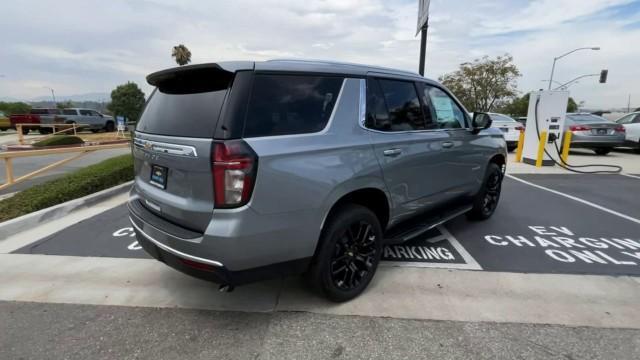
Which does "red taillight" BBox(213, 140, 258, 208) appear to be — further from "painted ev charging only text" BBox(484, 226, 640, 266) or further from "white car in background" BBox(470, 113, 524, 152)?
"white car in background" BBox(470, 113, 524, 152)

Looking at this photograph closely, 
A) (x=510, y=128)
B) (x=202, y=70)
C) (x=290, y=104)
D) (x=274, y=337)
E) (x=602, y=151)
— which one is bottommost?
(x=274, y=337)

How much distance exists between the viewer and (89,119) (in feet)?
84.1

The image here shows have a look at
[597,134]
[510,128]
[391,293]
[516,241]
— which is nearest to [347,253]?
[391,293]

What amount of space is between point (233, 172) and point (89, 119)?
95.5ft

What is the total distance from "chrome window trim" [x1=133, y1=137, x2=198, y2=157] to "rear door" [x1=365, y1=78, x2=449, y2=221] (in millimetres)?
1386

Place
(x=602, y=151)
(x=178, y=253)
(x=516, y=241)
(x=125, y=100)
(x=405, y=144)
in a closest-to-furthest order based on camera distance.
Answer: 1. (x=178, y=253)
2. (x=405, y=144)
3. (x=516, y=241)
4. (x=602, y=151)
5. (x=125, y=100)

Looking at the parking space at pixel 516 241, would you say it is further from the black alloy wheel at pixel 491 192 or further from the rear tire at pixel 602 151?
the rear tire at pixel 602 151

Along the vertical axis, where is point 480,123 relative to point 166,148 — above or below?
above

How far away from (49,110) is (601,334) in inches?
1190

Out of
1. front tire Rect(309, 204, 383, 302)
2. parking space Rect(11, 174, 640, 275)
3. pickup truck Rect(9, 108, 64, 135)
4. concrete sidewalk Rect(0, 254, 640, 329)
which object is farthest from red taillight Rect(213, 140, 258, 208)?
pickup truck Rect(9, 108, 64, 135)

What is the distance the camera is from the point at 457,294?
9.86 ft

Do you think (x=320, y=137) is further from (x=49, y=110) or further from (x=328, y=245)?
(x=49, y=110)

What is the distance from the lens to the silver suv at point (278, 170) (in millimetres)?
2139

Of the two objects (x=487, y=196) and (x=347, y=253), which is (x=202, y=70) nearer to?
(x=347, y=253)
